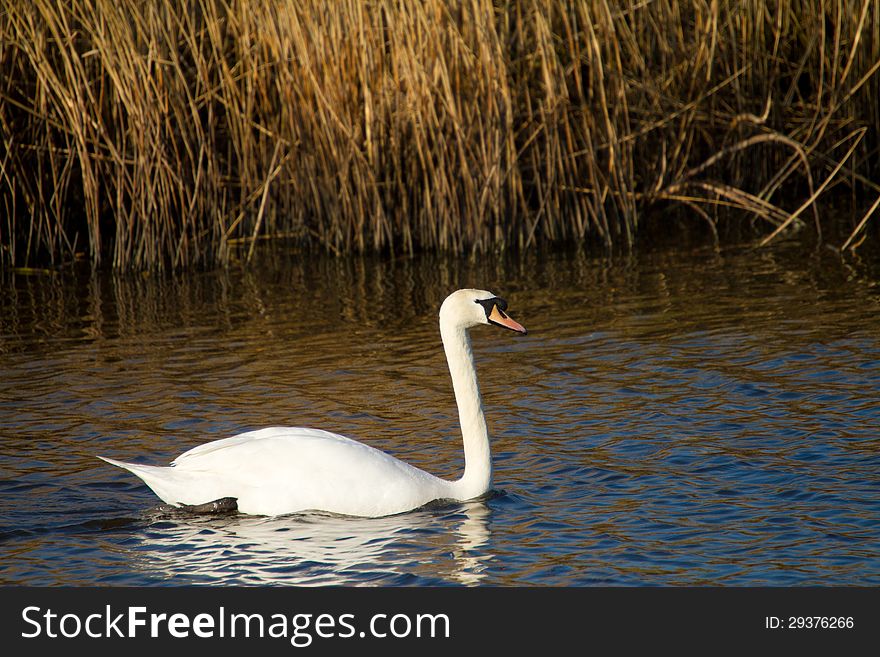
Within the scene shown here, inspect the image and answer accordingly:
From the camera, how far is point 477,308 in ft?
22.6

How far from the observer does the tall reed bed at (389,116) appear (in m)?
12.5

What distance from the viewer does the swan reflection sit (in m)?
5.66

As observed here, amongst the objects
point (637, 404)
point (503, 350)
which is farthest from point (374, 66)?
point (637, 404)

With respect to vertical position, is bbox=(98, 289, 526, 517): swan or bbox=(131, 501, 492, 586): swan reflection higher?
bbox=(98, 289, 526, 517): swan

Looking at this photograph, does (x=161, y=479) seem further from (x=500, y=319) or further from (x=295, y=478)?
(x=500, y=319)

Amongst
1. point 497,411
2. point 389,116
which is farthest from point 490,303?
point 389,116

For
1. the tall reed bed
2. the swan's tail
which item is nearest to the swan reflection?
the swan's tail

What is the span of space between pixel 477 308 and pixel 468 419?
1.90ft

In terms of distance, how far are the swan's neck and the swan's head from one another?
0.29 ft

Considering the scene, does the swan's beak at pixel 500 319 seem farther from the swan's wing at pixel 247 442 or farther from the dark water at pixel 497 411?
the swan's wing at pixel 247 442

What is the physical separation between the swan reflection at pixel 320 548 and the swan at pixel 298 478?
7cm

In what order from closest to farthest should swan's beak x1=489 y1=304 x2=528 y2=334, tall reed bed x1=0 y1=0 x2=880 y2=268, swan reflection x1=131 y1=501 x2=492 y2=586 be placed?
swan reflection x1=131 y1=501 x2=492 y2=586, swan's beak x1=489 y1=304 x2=528 y2=334, tall reed bed x1=0 y1=0 x2=880 y2=268

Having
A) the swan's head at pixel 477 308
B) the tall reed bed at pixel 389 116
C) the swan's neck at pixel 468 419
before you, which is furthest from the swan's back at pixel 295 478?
the tall reed bed at pixel 389 116

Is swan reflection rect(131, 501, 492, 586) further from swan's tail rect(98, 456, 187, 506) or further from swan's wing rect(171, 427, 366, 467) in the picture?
swan's wing rect(171, 427, 366, 467)
